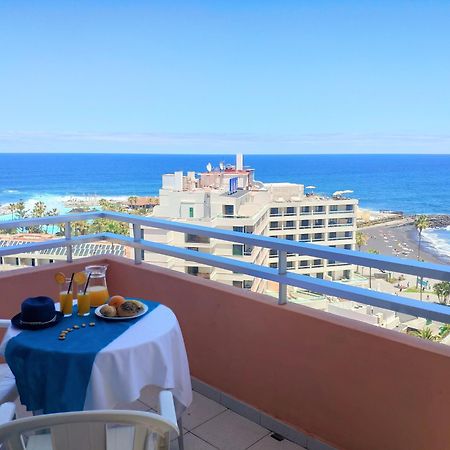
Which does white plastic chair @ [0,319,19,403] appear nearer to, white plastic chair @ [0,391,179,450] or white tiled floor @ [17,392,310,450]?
white tiled floor @ [17,392,310,450]

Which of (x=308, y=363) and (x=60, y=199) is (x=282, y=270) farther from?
(x=60, y=199)

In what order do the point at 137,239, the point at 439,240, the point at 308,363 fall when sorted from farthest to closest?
the point at 439,240, the point at 137,239, the point at 308,363

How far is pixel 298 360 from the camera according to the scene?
2236mm

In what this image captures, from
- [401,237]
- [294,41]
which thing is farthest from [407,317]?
[294,41]

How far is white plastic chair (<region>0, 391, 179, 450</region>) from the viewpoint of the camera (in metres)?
1.10

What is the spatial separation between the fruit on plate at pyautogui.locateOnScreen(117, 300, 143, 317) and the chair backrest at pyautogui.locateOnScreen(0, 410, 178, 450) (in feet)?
2.52

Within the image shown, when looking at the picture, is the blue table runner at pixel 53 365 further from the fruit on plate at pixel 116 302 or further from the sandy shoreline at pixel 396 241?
the sandy shoreline at pixel 396 241

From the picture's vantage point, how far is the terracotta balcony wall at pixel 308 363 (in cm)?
183

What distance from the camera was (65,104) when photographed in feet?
143

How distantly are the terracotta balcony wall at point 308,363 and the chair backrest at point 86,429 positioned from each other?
112 centimetres

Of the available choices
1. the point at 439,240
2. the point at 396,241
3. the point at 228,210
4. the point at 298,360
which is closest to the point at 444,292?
the point at 298,360

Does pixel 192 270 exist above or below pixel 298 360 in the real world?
above

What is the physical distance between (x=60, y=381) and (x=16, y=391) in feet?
1.15

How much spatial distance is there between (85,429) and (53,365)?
55cm
